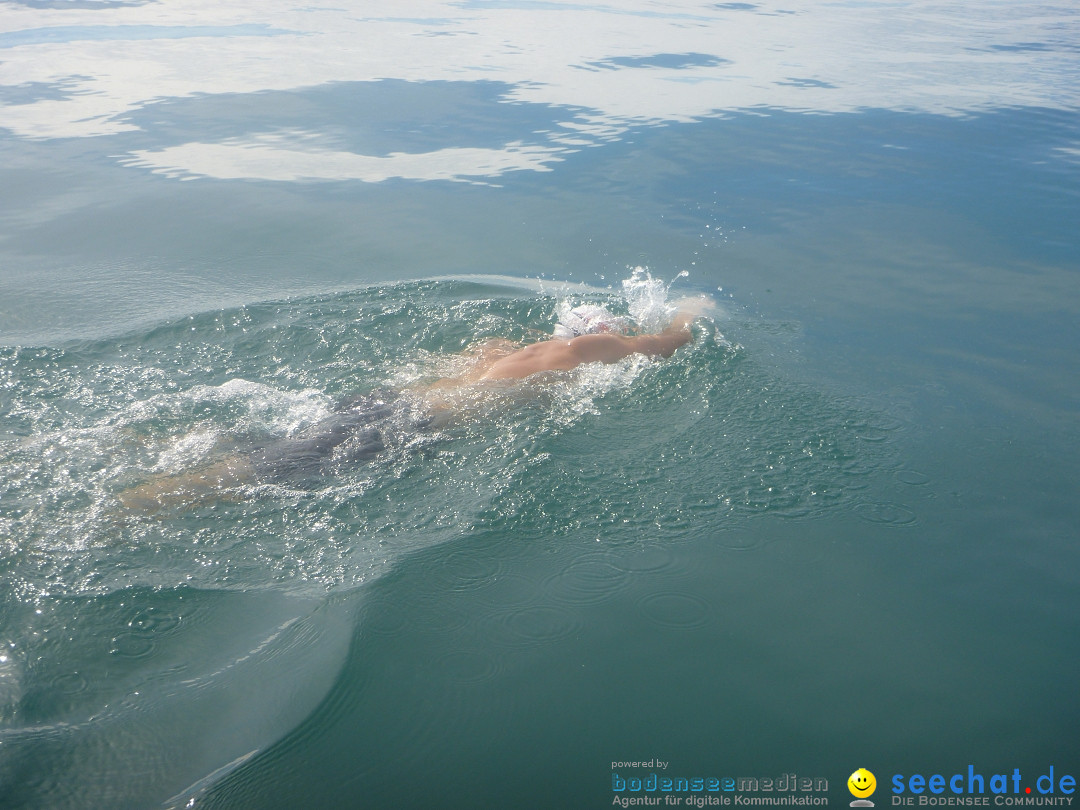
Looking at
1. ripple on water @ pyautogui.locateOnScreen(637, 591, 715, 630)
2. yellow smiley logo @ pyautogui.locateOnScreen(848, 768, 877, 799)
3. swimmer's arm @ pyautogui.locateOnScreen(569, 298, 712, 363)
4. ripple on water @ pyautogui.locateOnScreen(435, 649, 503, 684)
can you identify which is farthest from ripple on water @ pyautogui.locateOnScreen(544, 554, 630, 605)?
swimmer's arm @ pyautogui.locateOnScreen(569, 298, 712, 363)

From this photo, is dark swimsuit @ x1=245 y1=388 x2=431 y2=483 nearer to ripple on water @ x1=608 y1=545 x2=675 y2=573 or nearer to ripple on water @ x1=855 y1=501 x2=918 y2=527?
ripple on water @ x1=608 y1=545 x2=675 y2=573

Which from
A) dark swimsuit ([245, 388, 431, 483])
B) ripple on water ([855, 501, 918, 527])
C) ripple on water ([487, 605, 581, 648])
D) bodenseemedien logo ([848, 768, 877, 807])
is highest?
dark swimsuit ([245, 388, 431, 483])

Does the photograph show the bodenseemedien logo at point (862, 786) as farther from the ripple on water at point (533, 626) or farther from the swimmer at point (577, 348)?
the swimmer at point (577, 348)

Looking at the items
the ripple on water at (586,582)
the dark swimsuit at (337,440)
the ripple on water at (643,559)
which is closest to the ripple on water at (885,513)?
the ripple on water at (643,559)

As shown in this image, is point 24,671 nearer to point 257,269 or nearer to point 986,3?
point 257,269

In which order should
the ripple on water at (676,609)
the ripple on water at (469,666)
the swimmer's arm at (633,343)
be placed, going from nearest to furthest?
the ripple on water at (469,666) < the ripple on water at (676,609) < the swimmer's arm at (633,343)

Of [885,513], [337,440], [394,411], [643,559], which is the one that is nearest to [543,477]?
[643,559]
